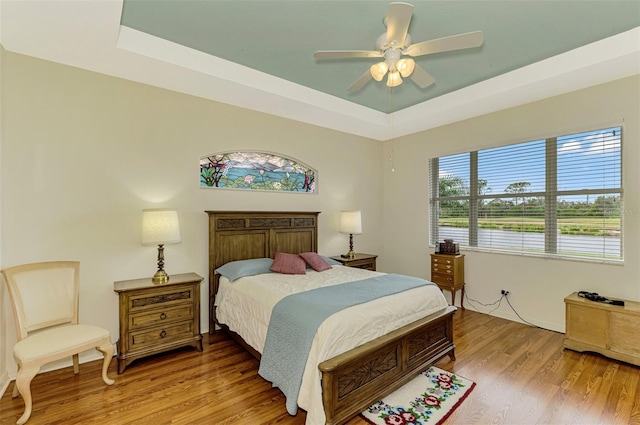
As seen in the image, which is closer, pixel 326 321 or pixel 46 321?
pixel 326 321

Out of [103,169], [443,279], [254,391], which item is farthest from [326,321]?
[443,279]

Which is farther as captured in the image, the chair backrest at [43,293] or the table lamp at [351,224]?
the table lamp at [351,224]

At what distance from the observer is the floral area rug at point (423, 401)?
2072 mm

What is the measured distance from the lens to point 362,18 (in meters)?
2.50

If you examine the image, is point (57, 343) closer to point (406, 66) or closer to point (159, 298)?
point (159, 298)

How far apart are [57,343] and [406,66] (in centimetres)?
333

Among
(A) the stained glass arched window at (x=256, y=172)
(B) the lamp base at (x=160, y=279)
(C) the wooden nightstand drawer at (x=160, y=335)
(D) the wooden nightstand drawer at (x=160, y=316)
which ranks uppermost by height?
(A) the stained glass arched window at (x=256, y=172)

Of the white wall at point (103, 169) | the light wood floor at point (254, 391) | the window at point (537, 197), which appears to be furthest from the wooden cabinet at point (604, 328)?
the white wall at point (103, 169)

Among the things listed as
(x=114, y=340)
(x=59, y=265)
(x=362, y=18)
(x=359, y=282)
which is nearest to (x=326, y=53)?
(x=362, y=18)

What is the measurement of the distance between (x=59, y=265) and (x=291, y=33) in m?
2.92

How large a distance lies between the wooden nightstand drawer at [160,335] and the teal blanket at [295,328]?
42.5 inches

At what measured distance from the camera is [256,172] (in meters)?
4.07

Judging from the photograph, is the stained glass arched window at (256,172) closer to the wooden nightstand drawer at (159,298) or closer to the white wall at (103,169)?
the white wall at (103,169)

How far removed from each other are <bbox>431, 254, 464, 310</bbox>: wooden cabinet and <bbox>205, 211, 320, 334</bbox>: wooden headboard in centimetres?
185
